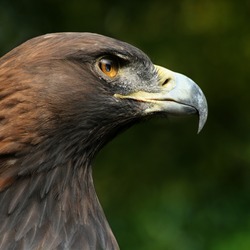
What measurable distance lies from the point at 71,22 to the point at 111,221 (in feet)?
5.43

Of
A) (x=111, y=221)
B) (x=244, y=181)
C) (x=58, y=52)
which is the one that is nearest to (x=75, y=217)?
(x=58, y=52)

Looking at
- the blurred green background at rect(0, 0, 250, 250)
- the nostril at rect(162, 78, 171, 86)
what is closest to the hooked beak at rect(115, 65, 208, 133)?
the nostril at rect(162, 78, 171, 86)

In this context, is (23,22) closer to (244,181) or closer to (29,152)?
(244,181)

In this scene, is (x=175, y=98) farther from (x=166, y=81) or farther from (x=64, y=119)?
(x=64, y=119)

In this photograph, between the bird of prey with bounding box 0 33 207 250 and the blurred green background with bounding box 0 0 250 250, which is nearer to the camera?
the bird of prey with bounding box 0 33 207 250

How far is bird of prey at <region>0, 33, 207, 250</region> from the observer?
344 centimetres

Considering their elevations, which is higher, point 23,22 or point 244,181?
point 23,22

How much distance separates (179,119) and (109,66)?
3466mm

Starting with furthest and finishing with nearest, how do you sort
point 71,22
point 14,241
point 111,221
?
point 71,22, point 111,221, point 14,241

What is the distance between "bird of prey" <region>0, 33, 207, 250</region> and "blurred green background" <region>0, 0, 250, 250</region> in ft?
9.70

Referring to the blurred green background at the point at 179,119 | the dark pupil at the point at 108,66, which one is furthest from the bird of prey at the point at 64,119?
the blurred green background at the point at 179,119

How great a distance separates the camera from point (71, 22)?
6.93 m

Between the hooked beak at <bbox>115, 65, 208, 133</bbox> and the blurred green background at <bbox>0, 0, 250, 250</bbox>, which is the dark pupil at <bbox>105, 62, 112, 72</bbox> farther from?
the blurred green background at <bbox>0, 0, 250, 250</bbox>

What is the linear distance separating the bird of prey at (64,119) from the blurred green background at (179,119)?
296 centimetres
